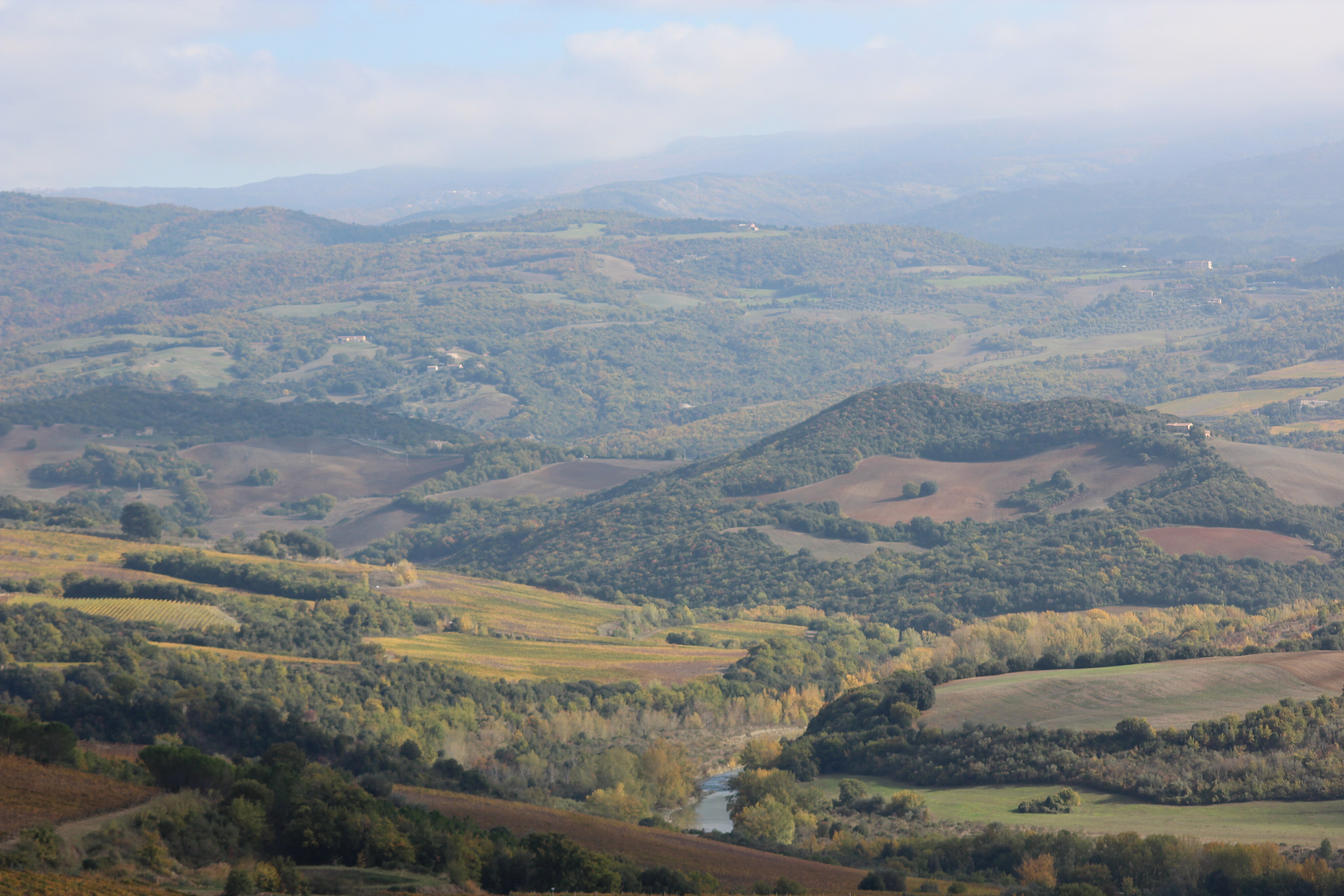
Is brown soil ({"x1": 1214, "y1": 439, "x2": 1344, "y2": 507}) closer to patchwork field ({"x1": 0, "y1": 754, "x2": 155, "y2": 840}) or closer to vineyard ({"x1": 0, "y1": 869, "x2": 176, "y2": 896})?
patchwork field ({"x1": 0, "y1": 754, "x2": 155, "y2": 840})

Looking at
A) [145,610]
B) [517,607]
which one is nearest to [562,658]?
[517,607]

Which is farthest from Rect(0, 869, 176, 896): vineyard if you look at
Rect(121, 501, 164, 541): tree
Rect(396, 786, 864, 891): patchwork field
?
Rect(121, 501, 164, 541): tree

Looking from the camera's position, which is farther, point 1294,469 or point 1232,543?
point 1294,469

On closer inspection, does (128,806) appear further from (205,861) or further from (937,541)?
(937,541)

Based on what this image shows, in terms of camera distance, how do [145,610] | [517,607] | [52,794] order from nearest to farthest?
[52,794] → [145,610] → [517,607]

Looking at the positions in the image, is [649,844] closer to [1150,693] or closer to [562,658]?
[1150,693]

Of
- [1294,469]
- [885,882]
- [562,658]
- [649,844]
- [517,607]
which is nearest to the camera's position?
[885,882]
